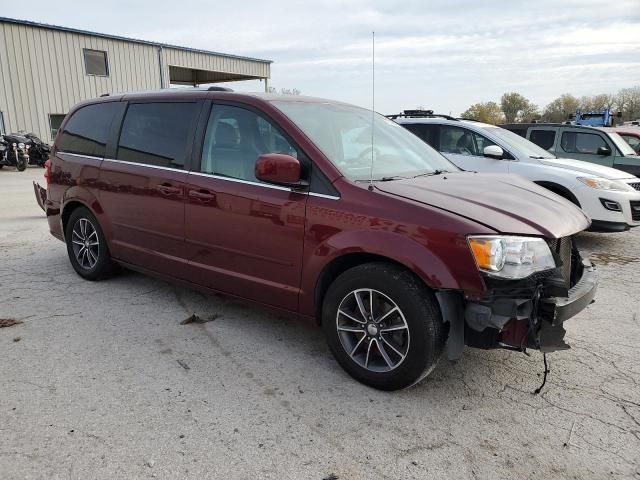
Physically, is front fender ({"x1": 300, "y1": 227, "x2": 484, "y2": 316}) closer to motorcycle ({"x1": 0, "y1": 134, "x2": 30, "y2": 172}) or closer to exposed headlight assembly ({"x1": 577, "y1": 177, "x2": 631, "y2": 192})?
exposed headlight assembly ({"x1": 577, "y1": 177, "x2": 631, "y2": 192})

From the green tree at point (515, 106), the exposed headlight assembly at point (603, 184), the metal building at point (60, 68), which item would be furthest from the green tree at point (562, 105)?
the exposed headlight assembly at point (603, 184)

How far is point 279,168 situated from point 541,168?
16.8 ft

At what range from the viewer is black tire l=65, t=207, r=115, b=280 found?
4832mm

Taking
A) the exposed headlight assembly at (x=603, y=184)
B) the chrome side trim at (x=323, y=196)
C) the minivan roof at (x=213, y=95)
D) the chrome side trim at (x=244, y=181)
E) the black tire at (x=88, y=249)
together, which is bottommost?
the black tire at (x=88, y=249)

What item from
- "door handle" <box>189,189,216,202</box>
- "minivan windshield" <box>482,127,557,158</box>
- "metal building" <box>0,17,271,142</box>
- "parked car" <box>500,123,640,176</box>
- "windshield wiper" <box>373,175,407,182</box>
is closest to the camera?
"windshield wiper" <box>373,175,407,182</box>

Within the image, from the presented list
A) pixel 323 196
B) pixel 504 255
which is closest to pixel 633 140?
pixel 504 255

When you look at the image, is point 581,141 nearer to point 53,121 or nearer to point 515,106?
point 53,121

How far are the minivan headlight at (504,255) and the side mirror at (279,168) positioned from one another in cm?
112

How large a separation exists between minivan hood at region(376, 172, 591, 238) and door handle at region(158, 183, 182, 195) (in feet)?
5.40

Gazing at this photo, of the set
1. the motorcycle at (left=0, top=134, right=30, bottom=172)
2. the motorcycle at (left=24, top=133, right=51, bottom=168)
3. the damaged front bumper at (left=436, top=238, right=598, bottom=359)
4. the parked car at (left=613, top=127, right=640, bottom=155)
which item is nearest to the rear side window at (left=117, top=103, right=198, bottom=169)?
the damaged front bumper at (left=436, top=238, right=598, bottom=359)

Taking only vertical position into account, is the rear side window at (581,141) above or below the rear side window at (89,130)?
below

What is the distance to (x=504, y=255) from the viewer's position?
265 centimetres

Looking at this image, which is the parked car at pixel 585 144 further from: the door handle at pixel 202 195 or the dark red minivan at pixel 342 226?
the door handle at pixel 202 195

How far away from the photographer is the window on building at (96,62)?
21.2 meters
